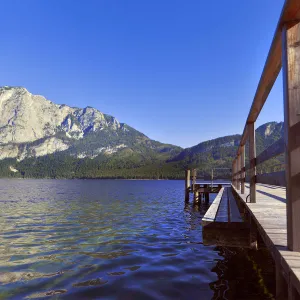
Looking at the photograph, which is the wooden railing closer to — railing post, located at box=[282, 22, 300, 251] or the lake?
railing post, located at box=[282, 22, 300, 251]

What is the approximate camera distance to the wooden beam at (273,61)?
250cm

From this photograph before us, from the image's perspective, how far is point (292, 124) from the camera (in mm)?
2482

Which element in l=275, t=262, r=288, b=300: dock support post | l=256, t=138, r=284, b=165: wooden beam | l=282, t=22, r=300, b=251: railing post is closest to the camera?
l=282, t=22, r=300, b=251: railing post

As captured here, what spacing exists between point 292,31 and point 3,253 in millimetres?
8625

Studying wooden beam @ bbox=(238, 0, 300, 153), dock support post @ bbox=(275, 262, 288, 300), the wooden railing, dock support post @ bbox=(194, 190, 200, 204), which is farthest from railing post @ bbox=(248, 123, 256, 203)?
dock support post @ bbox=(194, 190, 200, 204)

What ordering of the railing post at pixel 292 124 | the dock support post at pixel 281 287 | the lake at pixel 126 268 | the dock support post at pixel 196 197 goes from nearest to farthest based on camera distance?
1. the railing post at pixel 292 124
2. the dock support post at pixel 281 287
3. the lake at pixel 126 268
4. the dock support post at pixel 196 197

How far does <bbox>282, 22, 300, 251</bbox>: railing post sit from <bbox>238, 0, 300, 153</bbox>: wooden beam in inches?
4.2

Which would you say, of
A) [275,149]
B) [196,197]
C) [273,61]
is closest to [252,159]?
[275,149]

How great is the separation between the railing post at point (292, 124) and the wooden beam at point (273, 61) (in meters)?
0.11

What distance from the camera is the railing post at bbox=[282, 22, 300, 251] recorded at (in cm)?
245

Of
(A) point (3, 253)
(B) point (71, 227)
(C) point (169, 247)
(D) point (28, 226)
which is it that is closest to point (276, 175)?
(C) point (169, 247)

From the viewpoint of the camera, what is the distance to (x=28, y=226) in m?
13.0

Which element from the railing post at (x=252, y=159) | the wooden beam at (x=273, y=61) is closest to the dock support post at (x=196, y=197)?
the railing post at (x=252, y=159)

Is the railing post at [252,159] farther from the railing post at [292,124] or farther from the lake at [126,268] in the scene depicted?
the railing post at [292,124]
